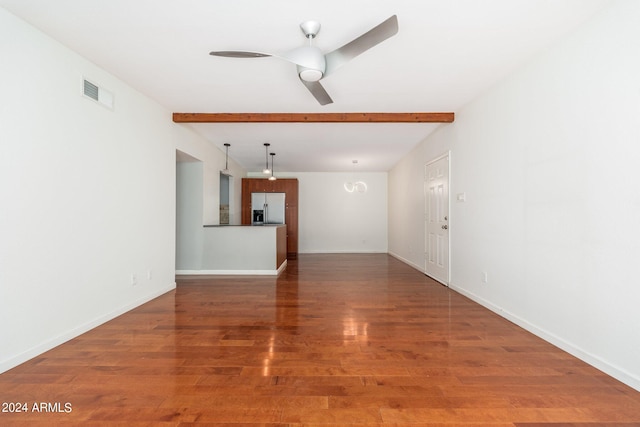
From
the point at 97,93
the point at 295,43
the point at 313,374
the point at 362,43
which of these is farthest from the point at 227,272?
the point at 362,43

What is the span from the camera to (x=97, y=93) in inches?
122

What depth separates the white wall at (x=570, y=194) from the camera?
2.04 metres

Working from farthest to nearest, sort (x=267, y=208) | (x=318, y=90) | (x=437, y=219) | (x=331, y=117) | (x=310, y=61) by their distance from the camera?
1. (x=267, y=208)
2. (x=437, y=219)
3. (x=331, y=117)
4. (x=318, y=90)
5. (x=310, y=61)

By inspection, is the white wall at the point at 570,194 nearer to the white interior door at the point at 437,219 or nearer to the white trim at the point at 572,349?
the white trim at the point at 572,349

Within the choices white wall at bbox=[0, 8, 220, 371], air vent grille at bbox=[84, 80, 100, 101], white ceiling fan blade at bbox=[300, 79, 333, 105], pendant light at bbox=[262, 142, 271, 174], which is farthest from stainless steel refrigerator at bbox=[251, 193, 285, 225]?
white ceiling fan blade at bbox=[300, 79, 333, 105]

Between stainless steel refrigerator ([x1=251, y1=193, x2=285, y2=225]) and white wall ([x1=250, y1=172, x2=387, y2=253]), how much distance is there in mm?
948

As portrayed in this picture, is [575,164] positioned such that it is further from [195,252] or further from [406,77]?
[195,252]

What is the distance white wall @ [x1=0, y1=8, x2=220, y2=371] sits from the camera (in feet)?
7.44

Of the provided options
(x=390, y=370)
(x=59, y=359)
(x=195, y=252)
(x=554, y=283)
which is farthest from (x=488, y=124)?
(x=195, y=252)

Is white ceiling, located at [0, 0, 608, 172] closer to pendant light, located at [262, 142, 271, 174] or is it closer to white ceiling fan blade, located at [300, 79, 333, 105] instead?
white ceiling fan blade, located at [300, 79, 333, 105]

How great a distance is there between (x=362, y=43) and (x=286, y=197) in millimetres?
6761

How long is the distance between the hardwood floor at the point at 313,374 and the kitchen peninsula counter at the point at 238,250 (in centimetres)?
222

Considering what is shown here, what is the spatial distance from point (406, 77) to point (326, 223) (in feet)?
21.5

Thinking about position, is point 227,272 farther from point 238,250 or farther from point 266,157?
point 266,157
